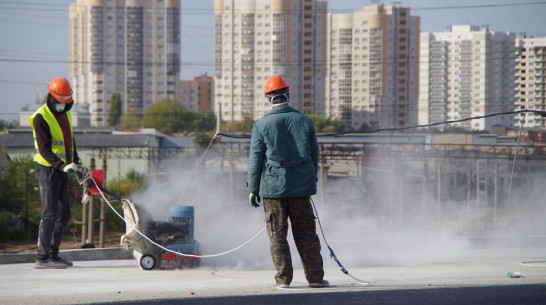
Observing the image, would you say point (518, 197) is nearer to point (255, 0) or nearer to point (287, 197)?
point (287, 197)

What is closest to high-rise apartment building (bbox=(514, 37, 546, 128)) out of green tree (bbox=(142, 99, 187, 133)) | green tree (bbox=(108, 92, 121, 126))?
green tree (bbox=(142, 99, 187, 133))

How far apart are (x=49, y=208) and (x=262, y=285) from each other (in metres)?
3.02

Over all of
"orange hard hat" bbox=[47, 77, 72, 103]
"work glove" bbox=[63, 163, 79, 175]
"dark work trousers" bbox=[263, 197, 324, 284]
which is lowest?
"dark work trousers" bbox=[263, 197, 324, 284]

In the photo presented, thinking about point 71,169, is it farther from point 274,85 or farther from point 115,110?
point 115,110

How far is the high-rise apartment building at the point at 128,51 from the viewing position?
15138 cm

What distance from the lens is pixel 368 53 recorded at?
13275cm

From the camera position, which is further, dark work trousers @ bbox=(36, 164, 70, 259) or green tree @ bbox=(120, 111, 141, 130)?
green tree @ bbox=(120, 111, 141, 130)

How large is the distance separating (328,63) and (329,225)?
116 m

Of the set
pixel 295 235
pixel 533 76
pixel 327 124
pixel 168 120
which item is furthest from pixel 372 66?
pixel 295 235

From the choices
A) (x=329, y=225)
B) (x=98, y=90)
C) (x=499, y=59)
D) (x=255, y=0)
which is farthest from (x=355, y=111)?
(x=329, y=225)

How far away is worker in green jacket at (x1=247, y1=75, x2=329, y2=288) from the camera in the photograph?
6914mm

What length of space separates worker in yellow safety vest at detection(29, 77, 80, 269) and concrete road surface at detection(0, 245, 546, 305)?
0.98 ft

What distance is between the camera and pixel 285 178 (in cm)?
692

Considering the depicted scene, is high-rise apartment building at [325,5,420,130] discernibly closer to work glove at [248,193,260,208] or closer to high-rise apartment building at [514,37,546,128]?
high-rise apartment building at [514,37,546,128]
